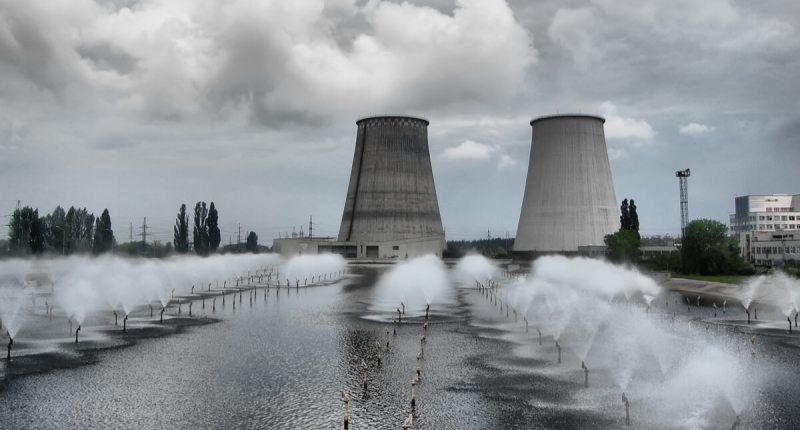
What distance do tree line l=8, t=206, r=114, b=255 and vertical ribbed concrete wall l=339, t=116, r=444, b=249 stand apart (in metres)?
34.3

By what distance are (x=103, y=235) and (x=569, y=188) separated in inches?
2437

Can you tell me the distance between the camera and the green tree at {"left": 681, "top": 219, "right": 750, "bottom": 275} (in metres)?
55.3

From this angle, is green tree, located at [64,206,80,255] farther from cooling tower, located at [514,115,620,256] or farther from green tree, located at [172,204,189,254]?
cooling tower, located at [514,115,620,256]

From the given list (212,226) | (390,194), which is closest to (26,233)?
(212,226)

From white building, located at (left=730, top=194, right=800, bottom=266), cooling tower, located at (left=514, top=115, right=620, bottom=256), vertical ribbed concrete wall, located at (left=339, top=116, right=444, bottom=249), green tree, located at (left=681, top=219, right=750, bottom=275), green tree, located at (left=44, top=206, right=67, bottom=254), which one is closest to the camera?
green tree, located at (left=681, top=219, right=750, bottom=275)

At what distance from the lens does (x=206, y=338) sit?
25.0 meters

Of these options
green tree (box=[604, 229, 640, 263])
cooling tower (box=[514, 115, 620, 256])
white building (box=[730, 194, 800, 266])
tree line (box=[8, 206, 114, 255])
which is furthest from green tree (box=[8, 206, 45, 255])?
white building (box=[730, 194, 800, 266])

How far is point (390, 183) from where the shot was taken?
92.6m

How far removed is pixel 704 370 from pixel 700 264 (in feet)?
133

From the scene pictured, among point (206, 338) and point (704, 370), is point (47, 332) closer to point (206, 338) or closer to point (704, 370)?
point (206, 338)

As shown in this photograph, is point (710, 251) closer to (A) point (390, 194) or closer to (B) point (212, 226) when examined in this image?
(A) point (390, 194)

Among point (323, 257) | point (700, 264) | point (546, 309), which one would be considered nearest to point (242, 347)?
point (546, 309)

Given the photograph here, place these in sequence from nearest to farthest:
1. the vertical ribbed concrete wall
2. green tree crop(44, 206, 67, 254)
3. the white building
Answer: green tree crop(44, 206, 67, 254) < the vertical ribbed concrete wall < the white building

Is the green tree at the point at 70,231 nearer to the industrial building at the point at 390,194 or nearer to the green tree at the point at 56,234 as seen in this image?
the green tree at the point at 56,234
